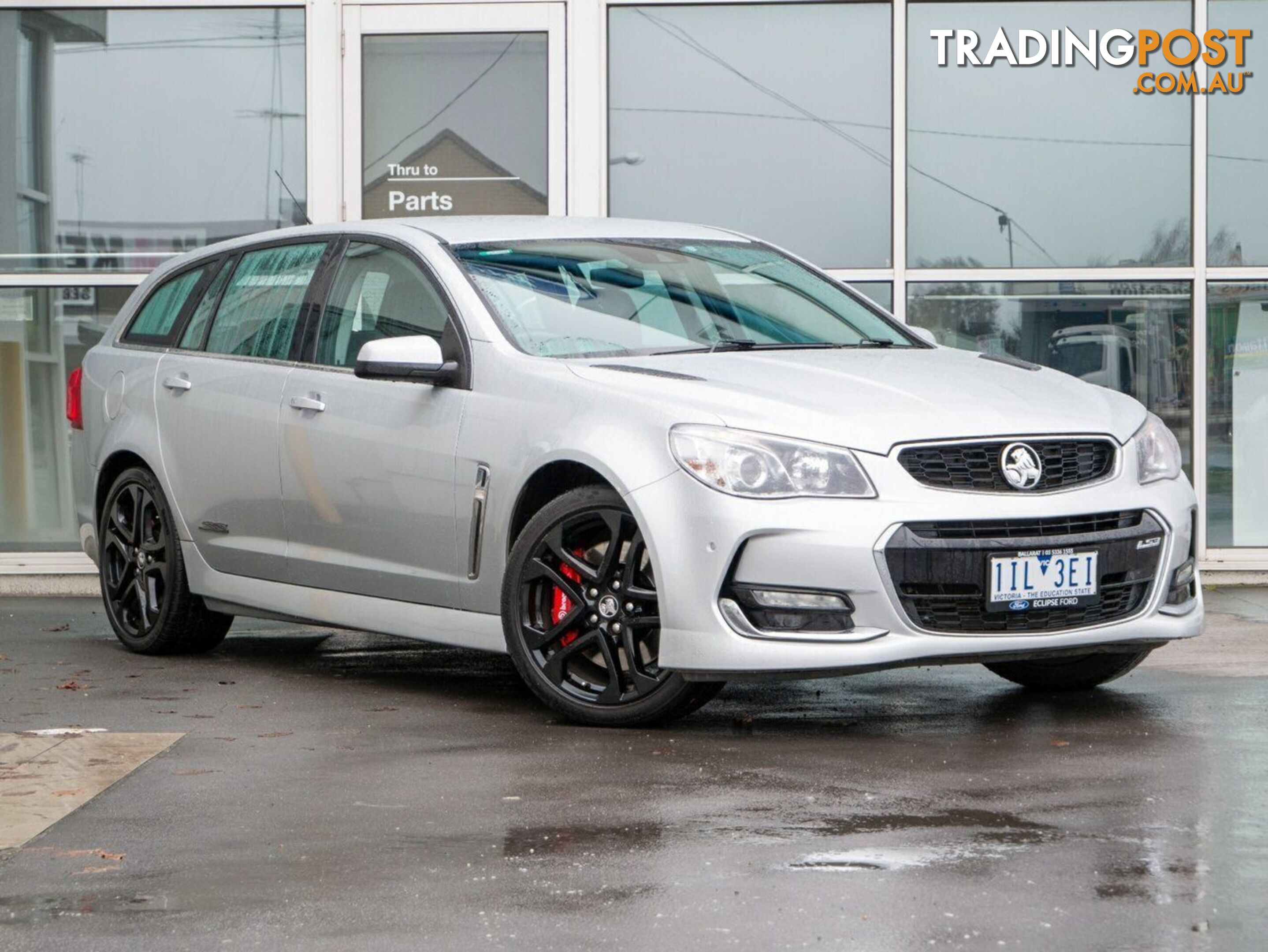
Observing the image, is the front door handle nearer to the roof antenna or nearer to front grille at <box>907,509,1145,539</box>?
front grille at <box>907,509,1145,539</box>

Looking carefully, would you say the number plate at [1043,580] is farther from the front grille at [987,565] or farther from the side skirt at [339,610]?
the side skirt at [339,610]

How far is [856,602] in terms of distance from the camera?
18.9 ft

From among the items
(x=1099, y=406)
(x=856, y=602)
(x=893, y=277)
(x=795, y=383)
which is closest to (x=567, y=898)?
(x=856, y=602)

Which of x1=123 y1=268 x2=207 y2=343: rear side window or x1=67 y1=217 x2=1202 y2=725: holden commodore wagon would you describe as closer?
x1=67 y1=217 x2=1202 y2=725: holden commodore wagon

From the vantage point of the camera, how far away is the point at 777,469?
5.79m

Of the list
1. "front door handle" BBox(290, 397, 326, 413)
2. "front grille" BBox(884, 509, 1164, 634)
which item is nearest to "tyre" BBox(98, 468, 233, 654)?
"front door handle" BBox(290, 397, 326, 413)

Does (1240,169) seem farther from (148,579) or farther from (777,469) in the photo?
(777,469)

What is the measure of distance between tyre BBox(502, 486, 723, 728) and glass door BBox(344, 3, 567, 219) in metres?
5.92

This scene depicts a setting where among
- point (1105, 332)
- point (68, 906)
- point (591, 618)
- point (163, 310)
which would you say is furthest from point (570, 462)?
point (1105, 332)

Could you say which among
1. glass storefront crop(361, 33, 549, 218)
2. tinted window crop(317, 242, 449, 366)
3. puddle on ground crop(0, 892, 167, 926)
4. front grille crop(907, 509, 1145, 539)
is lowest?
puddle on ground crop(0, 892, 167, 926)

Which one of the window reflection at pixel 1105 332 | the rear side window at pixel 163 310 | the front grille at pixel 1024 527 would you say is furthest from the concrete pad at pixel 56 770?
the window reflection at pixel 1105 332

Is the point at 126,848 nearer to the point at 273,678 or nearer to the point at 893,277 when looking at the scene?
the point at 273,678

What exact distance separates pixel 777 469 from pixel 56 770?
6.91ft

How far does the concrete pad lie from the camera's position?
498 centimetres
